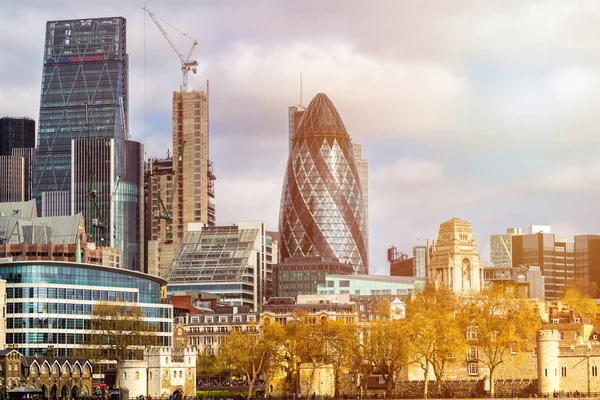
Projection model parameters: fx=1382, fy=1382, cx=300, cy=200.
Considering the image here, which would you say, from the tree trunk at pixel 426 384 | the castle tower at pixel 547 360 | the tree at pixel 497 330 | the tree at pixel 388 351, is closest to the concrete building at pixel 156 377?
the tree at pixel 388 351

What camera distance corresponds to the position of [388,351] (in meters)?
186

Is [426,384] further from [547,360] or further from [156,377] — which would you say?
[156,377]

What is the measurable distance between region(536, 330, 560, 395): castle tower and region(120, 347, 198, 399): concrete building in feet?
149

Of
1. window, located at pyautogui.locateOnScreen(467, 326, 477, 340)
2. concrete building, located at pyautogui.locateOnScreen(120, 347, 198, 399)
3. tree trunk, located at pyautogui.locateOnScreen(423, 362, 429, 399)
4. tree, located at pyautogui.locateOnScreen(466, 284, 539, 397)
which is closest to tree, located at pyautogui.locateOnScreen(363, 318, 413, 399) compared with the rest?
tree trunk, located at pyautogui.locateOnScreen(423, 362, 429, 399)

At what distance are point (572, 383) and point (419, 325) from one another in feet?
77.9

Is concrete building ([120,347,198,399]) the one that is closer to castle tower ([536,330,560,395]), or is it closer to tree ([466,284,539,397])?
tree ([466,284,539,397])

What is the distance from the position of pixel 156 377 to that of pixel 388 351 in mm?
31633

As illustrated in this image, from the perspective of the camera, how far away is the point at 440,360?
190m

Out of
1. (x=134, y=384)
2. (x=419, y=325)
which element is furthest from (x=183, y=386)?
(x=419, y=325)

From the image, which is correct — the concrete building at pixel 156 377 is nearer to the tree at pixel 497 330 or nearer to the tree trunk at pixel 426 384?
the tree trunk at pixel 426 384

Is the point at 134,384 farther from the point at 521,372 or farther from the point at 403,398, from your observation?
the point at 521,372

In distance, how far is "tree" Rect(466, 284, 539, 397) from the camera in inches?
7264

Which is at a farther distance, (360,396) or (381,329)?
(381,329)

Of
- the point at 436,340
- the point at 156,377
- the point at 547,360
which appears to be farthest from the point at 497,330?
the point at 156,377
